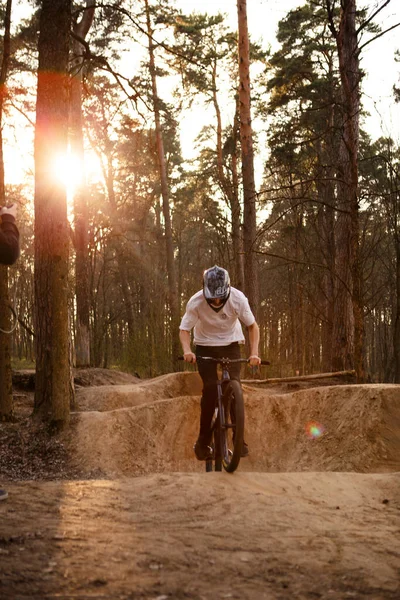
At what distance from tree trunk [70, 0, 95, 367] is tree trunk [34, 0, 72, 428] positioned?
10.1 meters

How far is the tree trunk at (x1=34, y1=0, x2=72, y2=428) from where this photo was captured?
923 cm

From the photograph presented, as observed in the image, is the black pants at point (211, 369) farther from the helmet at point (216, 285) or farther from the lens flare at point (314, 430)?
the lens flare at point (314, 430)

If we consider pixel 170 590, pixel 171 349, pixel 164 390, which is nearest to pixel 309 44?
pixel 171 349

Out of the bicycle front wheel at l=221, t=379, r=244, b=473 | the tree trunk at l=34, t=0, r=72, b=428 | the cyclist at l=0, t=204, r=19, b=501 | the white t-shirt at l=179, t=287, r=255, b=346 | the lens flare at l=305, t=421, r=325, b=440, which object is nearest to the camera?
the cyclist at l=0, t=204, r=19, b=501

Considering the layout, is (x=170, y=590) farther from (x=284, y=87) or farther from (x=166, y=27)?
(x=284, y=87)

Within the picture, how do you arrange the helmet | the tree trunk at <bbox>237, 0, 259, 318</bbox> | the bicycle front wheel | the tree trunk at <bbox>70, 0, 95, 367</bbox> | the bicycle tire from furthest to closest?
the tree trunk at <bbox>70, 0, 95, 367</bbox>, the tree trunk at <bbox>237, 0, 259, 318</bbox>, the bicycle tire, the helmet, the bicycle front wheel

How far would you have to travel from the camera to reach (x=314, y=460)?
9.82 m

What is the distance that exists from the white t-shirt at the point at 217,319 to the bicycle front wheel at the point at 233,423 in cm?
47

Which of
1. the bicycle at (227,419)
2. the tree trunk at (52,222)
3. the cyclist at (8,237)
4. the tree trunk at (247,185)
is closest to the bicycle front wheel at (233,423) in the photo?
the bicycle at (227,419)

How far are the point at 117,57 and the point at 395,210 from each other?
15.1m

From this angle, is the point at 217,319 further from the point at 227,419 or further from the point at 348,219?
the point at 348,219

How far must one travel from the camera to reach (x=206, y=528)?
432cm

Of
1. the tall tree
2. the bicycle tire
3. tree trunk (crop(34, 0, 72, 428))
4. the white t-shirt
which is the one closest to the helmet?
the white t-shirt

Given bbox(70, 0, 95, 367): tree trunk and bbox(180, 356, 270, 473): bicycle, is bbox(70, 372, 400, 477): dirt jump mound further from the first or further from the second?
bbox(70, 0, 95, 367): tree trunk
